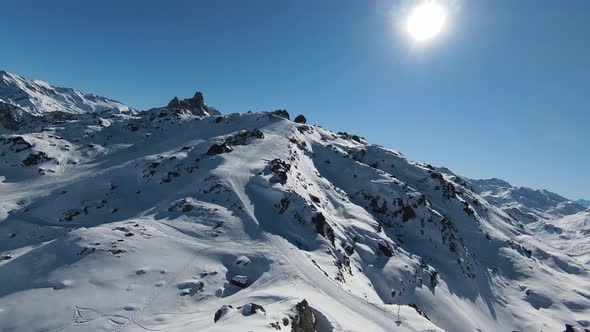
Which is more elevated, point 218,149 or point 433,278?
point 218,149

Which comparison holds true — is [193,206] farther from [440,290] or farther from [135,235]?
[440,290]

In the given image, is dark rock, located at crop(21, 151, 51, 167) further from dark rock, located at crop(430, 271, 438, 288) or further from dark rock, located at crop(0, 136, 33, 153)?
dark rock, located at crop(430, 271, 438, 288)

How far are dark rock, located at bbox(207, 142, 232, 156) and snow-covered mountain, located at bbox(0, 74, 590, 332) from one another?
1.37ft

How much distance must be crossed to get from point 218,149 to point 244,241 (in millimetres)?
30601

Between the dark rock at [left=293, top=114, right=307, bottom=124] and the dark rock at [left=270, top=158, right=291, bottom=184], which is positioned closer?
the dark rock at [left=270, top=158, right=291, bottom=184]

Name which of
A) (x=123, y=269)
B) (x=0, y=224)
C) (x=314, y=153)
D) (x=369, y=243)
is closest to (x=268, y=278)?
(x=123, y=269)

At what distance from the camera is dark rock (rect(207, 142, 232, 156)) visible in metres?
64.5

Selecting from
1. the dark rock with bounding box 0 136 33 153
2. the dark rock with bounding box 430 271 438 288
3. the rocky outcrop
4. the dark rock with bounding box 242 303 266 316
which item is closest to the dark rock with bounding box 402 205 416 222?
the dark rock with bounding box 430 271 438 288

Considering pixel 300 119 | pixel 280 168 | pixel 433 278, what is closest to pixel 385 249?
pixel 433 278

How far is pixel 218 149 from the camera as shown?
6506cm

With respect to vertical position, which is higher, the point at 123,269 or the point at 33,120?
the point at 33,120

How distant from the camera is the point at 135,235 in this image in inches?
1361

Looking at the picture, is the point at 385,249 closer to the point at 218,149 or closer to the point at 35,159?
the point at 218,149

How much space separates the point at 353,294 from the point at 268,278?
9.04 meters
